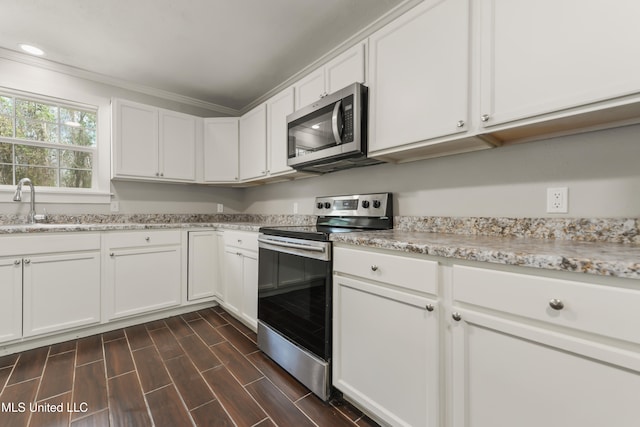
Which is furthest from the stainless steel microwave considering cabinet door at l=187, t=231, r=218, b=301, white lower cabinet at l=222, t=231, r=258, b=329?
cabinet door at l=187, t=231, r=218, b=301

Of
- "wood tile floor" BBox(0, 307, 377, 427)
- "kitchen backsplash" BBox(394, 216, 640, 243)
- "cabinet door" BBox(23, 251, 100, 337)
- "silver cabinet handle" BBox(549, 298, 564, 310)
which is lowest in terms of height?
"wood tile floor" BBox(0, 307, 377, 427)

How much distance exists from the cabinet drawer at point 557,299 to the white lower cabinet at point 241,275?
1.60 metres

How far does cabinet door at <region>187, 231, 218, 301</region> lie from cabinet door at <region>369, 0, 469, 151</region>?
1972 mm

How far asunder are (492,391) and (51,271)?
2.84 m

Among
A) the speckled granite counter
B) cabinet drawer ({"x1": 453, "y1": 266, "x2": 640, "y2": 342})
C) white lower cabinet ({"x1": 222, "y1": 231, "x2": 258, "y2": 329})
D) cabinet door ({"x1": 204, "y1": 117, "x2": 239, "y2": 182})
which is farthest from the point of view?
cabinet door ({"x1": 204, "y1": 117, "x2": 239, "y2": 182})

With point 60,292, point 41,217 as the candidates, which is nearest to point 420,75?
point 60,292

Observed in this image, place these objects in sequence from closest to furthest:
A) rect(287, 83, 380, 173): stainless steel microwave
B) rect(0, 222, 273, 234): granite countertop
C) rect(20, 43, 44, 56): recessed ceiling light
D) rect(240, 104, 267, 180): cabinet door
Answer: rect(287, 83, 380, 173): stainless steel microwave → rect(0, 222, 273, 234): granite countertop → rect(20, 43, 44, 56): recessed ceiling light → rect(240, 104, 267, 180): cabinet door

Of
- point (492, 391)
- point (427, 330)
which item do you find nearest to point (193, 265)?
point (427, 330)

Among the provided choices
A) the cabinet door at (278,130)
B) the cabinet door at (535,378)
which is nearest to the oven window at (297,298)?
the cabinet door at (535,378)

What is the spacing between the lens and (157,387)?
5.24ft

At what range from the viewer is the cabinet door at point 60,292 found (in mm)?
2029

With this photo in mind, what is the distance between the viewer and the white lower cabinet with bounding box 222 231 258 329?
7.24ft

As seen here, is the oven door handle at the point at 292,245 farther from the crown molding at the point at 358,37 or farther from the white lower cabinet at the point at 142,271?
the crown molding at the point at 358,37

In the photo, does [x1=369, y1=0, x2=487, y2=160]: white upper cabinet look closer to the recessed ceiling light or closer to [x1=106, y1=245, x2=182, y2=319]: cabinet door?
[x1=106, y1=245, x2=182, y2=319]: cabinet door
